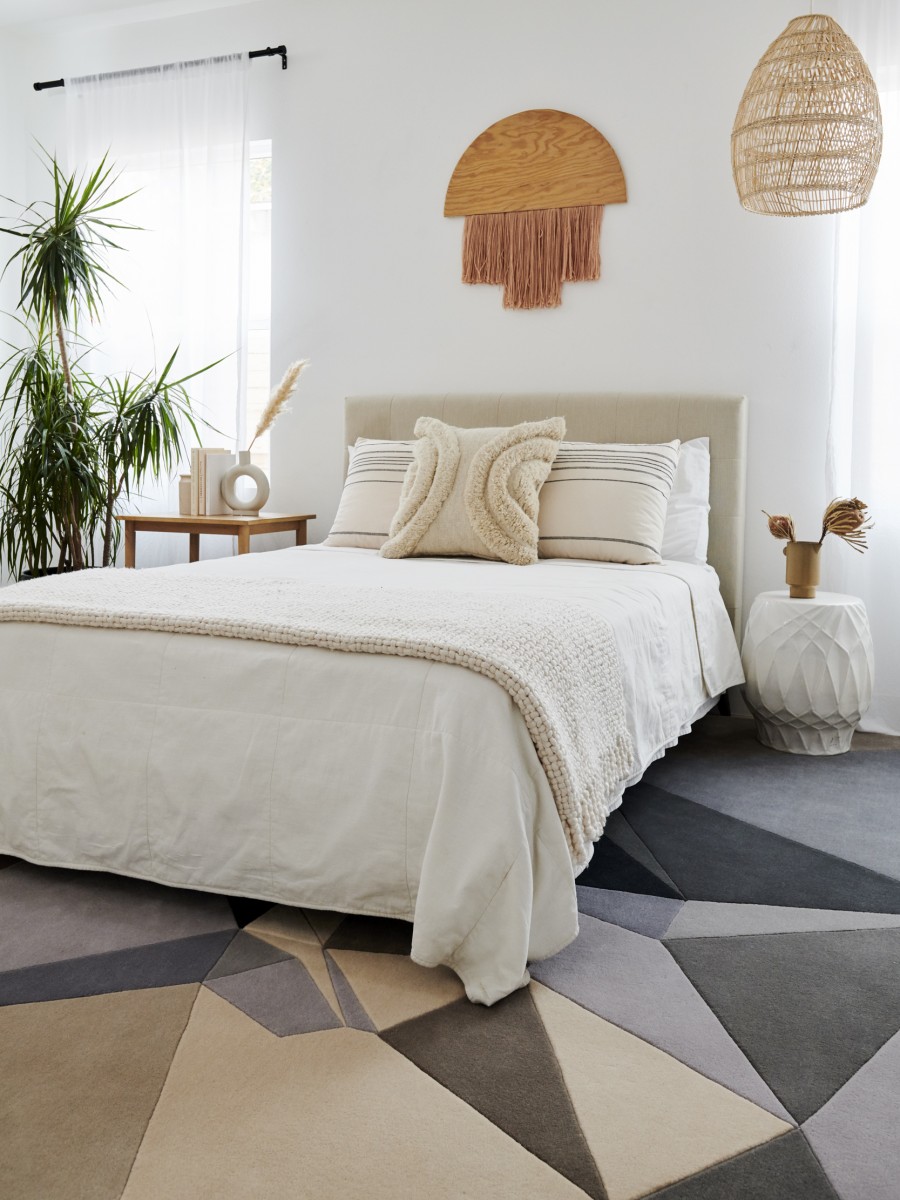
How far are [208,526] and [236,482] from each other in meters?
0.23

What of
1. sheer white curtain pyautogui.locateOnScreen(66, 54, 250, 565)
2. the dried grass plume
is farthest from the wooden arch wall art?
sheer white curtain pyautogui.locateOnScreen(66, 54, 250, 565)

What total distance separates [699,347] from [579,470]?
0.74m

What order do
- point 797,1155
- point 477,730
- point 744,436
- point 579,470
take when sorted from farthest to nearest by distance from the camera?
point 744,436 < point 579,470 < point 477,730 < point 797,1155

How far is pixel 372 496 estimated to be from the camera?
12.0 ft

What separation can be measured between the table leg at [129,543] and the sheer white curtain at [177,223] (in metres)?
0.49

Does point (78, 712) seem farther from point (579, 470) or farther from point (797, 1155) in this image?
point (579, 470)

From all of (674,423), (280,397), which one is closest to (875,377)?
(674,423)

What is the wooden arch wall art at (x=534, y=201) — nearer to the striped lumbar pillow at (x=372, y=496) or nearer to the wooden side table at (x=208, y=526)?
the striped lumbar pillow at (x=372, y=496)

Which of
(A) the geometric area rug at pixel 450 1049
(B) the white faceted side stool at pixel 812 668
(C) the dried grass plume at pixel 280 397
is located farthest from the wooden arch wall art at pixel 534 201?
(A) the geometric area rug at pixel 450 1049

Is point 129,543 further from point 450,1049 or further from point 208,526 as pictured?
point 450,1049

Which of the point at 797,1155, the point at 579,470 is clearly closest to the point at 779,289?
the point at 579,470

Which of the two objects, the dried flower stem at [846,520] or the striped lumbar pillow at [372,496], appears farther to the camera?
the striped lumbar pillow at [372,496]

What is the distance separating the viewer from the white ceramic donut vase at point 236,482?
158 inches

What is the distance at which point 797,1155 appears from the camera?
1.36 metres
